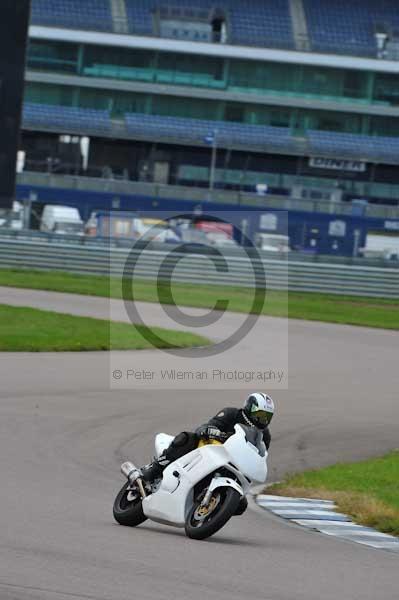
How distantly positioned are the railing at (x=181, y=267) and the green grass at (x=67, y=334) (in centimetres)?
1128

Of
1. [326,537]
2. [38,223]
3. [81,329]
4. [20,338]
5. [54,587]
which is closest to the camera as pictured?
[54,587]

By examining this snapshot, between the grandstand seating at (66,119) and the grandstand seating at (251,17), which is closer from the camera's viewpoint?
the grandstand seating at (66,119)

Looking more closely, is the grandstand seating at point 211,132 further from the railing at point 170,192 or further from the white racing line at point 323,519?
the white racing line at point 323,519

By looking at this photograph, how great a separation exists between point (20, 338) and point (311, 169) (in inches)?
1812

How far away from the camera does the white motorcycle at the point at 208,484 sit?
323 inches

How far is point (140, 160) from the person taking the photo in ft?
217

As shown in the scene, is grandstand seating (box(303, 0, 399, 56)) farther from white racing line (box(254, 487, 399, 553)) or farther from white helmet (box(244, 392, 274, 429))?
white helmet (box(244, 392, 274, 429))

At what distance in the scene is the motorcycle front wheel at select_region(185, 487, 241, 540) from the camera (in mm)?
8141

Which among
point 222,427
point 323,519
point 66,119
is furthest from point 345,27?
point 222,427

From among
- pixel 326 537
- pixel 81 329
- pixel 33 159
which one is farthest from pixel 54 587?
pixel 33 159

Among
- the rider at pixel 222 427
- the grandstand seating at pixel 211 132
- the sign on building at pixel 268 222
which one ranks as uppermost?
the grandstand seating at pixel 211 132

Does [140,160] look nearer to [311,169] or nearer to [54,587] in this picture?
[311,169]

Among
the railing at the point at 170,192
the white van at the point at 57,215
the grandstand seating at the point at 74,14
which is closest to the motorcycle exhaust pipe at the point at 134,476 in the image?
the white van at the point at 57,215

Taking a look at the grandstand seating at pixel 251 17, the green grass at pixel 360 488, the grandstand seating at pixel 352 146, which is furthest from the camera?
the grandstand seating at pixel 251 17
